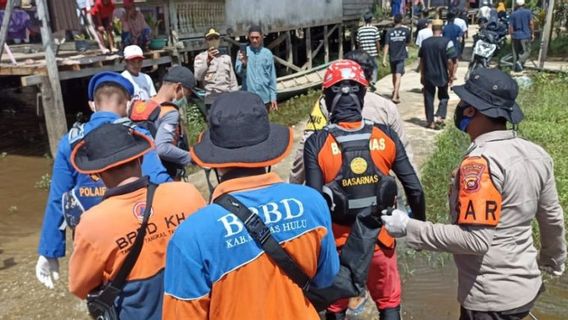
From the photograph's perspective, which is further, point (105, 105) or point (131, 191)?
point (105, 105)

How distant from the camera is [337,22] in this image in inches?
721

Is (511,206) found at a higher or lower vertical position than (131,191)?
lower

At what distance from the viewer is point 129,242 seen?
202cm

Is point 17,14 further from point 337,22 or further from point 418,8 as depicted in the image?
point 418,8

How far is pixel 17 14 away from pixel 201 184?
26.0 feet

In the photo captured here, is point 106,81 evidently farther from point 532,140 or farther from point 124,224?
point 532,140

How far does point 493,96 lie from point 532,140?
18.8 ft

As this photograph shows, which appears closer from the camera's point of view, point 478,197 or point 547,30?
point 478,197

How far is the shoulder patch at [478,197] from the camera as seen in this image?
7.09 feet

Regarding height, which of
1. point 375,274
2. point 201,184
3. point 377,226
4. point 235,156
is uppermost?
point 235,156

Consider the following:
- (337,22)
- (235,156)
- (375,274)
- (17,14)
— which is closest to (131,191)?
(235,156)

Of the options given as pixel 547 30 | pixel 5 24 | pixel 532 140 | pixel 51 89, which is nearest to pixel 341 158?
pixel 5 24

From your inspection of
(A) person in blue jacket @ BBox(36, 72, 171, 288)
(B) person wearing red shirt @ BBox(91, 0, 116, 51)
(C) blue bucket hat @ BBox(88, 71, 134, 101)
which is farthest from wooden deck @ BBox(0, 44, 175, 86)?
(A) person in blue jacket @ BBox(36, 72, 171, 288)

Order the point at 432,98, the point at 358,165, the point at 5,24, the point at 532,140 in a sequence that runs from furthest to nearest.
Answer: the point at 432,98, the point at 532,140, the point at 5,24, the point at 358,165
